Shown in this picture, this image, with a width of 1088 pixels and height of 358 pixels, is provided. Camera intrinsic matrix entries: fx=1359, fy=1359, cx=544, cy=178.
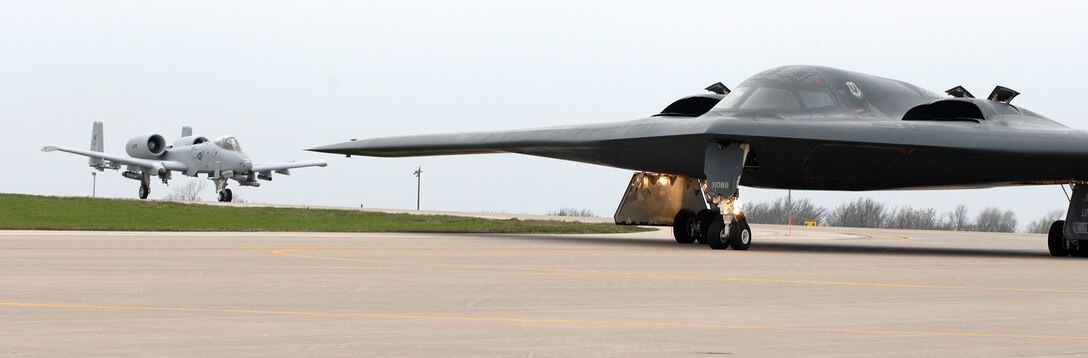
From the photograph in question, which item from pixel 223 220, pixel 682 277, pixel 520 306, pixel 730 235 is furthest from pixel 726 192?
pixel 223 220

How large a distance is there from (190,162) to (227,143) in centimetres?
253

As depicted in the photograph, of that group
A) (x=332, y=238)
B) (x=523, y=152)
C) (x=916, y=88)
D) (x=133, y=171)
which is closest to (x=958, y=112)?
(x=916, y=88)

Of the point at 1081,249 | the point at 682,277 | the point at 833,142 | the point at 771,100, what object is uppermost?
the point at 771,100

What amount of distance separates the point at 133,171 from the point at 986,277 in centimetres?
6004

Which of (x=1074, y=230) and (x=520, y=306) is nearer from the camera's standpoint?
(x=520, y=306)

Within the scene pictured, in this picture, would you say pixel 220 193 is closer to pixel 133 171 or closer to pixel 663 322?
pixel 133 171

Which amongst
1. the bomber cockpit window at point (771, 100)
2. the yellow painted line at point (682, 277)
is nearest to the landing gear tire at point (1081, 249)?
the bomber cockpit window at point (771, 100)

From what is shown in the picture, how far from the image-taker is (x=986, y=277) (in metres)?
14.8

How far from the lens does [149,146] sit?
6800 cm

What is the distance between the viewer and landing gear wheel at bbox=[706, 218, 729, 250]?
23.3 m

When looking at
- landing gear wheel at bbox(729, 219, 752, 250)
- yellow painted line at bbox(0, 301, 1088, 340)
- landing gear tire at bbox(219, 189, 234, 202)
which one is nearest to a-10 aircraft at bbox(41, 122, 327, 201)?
landing gear tire at bbox(219, 189, 234, 202)

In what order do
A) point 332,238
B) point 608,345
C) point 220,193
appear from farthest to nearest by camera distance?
1. point 220,193
2. point 332,238
3. point 608,345

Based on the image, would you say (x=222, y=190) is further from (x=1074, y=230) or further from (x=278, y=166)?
(x=1074, y=230)

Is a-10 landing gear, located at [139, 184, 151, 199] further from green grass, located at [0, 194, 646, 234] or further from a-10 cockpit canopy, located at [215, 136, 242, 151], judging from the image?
green grass, located at [0, 194, 646, 234]
